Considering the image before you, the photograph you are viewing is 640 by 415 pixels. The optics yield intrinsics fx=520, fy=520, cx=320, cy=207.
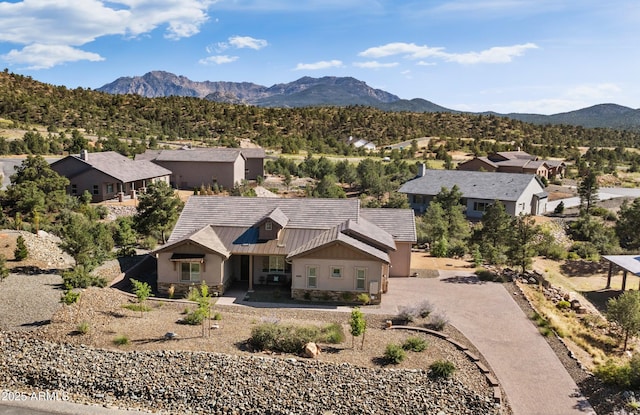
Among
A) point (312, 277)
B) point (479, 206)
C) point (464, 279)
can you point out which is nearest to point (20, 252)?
point (312, 277)

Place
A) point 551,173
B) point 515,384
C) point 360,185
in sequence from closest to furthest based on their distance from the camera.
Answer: point 515,384 → point 360,185 → point 551,173

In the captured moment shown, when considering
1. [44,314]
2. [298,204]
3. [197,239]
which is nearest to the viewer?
[44,314]

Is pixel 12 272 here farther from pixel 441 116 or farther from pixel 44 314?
pixel 441 116

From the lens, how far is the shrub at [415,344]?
1816 centimetres

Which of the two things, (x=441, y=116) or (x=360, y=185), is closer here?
(x=360, y=185)

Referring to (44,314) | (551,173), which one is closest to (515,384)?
(44,314)

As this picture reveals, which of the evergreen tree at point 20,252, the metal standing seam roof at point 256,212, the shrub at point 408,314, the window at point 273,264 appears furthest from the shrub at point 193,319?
the evergreen tree at point 20,252

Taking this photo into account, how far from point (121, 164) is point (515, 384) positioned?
128ft

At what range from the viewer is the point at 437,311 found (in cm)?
2209

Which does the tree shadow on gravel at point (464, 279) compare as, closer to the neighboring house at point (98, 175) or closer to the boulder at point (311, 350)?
the boulder at point (311, 350)

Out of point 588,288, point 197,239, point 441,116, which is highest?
point 441,116

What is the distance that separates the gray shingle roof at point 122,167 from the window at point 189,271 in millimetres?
21425

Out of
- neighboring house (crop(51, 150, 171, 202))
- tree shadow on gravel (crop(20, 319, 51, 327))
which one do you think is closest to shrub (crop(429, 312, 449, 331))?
tree shadow on gravel (crop(20, 319, 51, 327))

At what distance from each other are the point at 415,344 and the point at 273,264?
963 cm
